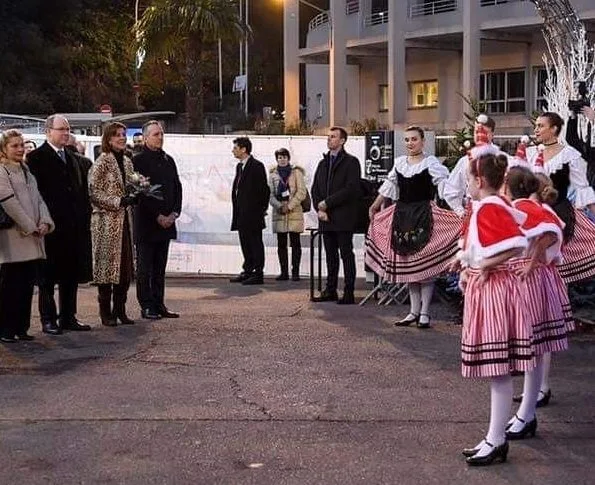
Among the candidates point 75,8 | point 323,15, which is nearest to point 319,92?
point 323,15

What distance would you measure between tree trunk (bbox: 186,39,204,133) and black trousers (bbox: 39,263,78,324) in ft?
73.9

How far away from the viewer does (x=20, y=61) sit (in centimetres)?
4788

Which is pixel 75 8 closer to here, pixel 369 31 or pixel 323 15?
pixel 323 15

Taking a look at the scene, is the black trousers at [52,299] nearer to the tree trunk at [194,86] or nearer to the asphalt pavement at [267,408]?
the asphalt pavement at [267,408]

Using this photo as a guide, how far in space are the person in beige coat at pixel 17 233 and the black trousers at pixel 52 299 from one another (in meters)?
0.37

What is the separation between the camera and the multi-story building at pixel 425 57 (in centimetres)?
3625

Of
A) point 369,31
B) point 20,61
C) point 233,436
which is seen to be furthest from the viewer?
point 20,61

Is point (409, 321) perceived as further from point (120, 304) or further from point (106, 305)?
point (106, 305)

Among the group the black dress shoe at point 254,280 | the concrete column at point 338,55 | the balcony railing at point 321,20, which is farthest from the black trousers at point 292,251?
the balcony railing at point 321,20

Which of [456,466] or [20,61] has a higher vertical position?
[20,61]

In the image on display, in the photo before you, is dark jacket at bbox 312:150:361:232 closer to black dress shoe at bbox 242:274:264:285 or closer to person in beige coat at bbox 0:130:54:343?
black dress shoe at bbox 242:274:264:285

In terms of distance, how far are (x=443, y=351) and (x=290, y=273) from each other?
20.3 ft

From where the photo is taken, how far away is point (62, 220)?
973 centimetres

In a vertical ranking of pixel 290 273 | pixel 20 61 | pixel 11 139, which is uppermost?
pixel 20 61
